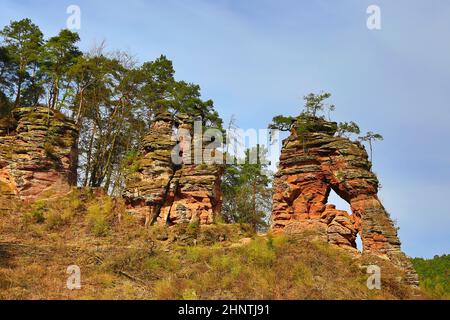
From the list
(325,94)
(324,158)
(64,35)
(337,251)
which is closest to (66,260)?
(337,251)

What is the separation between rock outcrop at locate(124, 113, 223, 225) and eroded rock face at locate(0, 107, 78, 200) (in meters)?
4.85

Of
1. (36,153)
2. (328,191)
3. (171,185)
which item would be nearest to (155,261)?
(171,185)

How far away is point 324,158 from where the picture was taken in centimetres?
2544

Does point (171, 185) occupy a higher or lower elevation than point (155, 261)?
higher

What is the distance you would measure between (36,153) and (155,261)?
1223 centimetres

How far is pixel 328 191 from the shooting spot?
83.9 feet

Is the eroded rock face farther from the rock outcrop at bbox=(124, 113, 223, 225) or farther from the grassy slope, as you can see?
the rock outcrop at bbox=(124, 113, 223, 225)

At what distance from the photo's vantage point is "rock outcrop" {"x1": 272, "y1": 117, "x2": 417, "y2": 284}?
22.5 metres

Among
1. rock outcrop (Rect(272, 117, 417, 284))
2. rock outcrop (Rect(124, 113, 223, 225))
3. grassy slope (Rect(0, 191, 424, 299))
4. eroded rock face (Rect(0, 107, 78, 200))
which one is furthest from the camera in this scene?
eroded rock face (Rect(0, 107, 78, 200))

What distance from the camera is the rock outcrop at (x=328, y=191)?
22.5 meters

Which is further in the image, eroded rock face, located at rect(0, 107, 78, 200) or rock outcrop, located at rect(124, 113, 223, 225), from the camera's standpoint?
eroded rock face, located at rect(0, 107, 78, 200)

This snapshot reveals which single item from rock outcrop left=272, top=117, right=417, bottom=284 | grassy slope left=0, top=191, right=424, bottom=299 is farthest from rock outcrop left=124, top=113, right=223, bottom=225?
rock outcrop left=272, top=117, right=417, bottom=284

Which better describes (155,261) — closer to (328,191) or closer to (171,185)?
(171,185)

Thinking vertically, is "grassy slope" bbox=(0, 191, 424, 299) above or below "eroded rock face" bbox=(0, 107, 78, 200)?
below
